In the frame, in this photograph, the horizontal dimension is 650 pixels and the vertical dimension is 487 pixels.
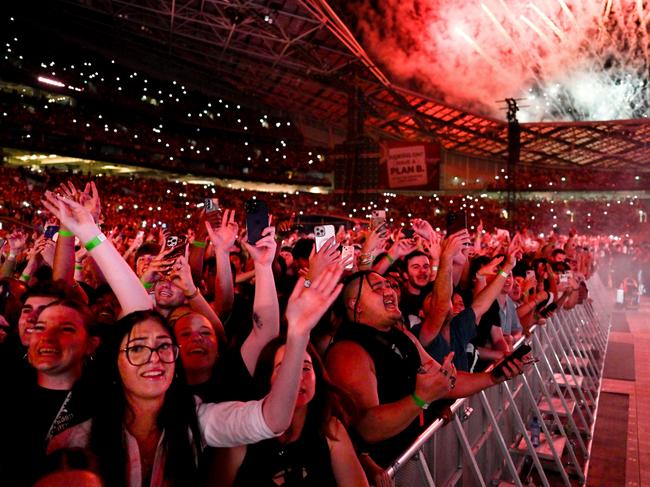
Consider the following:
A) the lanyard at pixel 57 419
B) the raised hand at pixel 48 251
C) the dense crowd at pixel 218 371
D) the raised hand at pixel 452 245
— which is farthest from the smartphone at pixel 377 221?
the lanyard at pixel 57 419

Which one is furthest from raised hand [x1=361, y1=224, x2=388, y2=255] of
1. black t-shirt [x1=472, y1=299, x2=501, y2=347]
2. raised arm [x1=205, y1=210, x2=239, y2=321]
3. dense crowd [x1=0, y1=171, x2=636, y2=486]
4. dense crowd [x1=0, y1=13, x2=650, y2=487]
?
black t-shirt [x1=472, y1=299, x2=501, y2=347]

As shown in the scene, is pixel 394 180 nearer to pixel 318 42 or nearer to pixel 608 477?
pixel 608 477

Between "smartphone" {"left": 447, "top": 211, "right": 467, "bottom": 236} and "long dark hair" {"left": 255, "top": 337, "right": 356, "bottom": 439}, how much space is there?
197 cm

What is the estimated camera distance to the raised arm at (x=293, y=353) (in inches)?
76.0

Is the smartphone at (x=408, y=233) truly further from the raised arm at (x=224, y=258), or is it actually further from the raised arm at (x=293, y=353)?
the raised arm at (x=293, y=353)

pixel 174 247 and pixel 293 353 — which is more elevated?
pixel 174 247

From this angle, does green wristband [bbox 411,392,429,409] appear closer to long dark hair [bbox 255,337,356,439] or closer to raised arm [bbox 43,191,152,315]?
long dark hair [bbox 255,337,356,439]

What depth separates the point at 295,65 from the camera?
1150 inches

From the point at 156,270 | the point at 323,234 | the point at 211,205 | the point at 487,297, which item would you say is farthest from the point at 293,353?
the point at 487,297

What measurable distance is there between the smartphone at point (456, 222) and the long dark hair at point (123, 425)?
2509mm

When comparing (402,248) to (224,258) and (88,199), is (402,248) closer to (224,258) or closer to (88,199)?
(224,258)

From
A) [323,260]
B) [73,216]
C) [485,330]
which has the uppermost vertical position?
[73,216]

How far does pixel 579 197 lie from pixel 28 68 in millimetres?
38454

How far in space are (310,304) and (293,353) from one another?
0.17 meters
